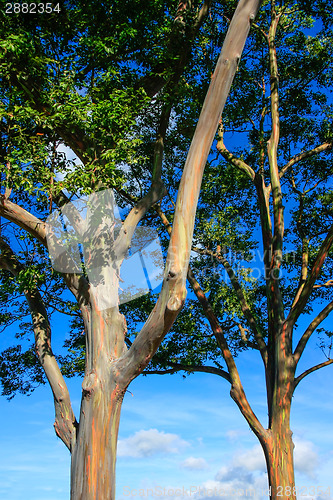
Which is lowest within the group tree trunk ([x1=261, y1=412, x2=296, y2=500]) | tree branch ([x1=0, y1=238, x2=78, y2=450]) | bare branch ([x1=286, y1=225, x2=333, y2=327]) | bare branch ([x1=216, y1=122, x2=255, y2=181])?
tree trunk ([x1=261, y1=412, x2=296, y2=500])

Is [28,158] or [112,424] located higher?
[28,158]

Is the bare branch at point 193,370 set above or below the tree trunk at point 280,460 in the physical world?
above

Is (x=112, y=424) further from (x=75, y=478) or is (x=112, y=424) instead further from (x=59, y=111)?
(x=59, y=111)

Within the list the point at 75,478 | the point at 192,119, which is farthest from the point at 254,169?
the point at 75,478

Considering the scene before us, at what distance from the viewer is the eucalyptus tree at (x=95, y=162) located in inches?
256

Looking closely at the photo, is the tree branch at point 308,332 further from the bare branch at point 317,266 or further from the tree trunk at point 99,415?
the tree trunk at point 99,415

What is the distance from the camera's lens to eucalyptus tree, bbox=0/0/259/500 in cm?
651

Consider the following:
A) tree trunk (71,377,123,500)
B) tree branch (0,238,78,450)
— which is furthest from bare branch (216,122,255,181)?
tree trunk (71,377,123,500)

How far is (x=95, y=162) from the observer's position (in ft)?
28.0

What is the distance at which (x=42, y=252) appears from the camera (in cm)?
977

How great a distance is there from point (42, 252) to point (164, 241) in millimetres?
4400

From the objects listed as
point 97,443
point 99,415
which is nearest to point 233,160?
point 99,415

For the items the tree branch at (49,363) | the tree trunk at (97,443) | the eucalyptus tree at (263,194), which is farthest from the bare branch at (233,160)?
the tree trunk at (97,443)

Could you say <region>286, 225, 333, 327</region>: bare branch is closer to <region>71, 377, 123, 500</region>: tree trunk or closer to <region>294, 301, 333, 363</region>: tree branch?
<region>294, 301, 333, 363</region>: tree branch
